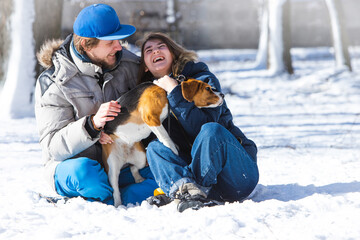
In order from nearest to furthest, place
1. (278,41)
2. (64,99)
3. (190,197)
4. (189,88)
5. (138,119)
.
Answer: (190,197) < (189,88) < (64,99) < (138,119) < (278,41)

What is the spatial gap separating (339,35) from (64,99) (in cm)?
1163

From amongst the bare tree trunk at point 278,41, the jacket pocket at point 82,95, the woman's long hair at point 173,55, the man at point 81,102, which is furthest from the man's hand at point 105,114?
the bare tree trunk at point 278,41

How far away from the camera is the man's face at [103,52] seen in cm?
328

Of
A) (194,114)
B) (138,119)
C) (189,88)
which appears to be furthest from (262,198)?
(138,119)

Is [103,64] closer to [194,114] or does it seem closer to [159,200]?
[194,114]

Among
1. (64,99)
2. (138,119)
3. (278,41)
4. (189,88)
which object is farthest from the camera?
(278,41)

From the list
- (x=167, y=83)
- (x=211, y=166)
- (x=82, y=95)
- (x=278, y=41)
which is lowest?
(x=278, y=41)

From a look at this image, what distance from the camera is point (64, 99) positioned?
3256 millimetres

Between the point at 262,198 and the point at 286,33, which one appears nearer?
the point at 262,198

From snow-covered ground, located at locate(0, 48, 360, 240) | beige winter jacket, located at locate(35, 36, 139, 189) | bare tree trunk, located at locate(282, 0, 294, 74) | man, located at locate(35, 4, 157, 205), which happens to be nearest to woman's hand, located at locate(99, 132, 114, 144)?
man, located at locate(35, 4, 157, 205)

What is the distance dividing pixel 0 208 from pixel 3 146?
2742 mm

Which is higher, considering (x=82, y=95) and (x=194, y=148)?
(x=82, y=95)

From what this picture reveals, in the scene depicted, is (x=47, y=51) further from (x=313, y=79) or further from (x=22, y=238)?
(x=313, y=79)

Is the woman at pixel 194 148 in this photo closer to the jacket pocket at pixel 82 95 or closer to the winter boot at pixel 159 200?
the winter boot at pixel 159 200
